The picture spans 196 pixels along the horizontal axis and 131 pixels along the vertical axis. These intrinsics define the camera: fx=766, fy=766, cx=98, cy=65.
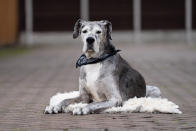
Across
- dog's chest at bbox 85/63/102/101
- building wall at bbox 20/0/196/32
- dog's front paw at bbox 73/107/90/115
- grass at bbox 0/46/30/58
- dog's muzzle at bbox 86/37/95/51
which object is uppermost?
dog's muzzle at bbox 86/37/95/51

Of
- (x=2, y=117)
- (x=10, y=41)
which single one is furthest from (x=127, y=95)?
(x=10, y=41)

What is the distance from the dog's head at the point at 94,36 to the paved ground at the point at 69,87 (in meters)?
0.90

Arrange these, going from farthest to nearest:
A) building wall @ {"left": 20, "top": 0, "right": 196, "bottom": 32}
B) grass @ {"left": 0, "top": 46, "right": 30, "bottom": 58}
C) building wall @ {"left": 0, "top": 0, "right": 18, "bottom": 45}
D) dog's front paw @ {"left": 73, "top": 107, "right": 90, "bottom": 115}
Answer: building wall @ {"left": 20, "top": 0, "right": 196, "bottom": 32}, building wall @ {"left": 0, "top": 0, "right": 18, "bottom": 45}, grass @ {"left": 0, "top": 46, "right": 30, "bottom": 58}, dog's front paw @ {"left": 73, "top": 107, "right": 90, "bottom": 115}

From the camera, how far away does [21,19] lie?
34.0 meters

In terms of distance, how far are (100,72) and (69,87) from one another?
13.1 feet

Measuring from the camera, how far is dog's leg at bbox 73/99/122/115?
991 cm

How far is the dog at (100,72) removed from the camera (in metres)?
10.1

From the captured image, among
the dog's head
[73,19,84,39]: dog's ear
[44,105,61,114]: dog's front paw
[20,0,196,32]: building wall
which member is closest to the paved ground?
[44,105,61,114]: dog's front paw

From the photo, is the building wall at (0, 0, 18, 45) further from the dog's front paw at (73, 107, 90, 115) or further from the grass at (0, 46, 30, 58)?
the dog's front paw at (73, 107, 90, 115)

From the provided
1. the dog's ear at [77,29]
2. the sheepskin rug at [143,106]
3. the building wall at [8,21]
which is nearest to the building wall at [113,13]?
the building wall at [8,21]

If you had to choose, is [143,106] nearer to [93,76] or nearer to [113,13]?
[93,76]

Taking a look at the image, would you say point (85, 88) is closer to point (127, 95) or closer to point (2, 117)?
point (127, 95)

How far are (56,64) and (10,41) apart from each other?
38.9 feet

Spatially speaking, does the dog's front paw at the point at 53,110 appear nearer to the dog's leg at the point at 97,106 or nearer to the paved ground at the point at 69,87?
the paved ground at the point at 69,87
